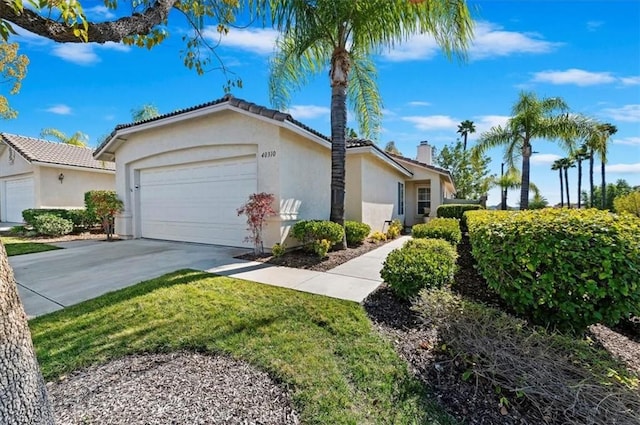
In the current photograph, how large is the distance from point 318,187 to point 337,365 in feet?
25.5

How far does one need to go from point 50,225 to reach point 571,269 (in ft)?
57.0

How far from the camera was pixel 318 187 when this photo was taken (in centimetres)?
1038

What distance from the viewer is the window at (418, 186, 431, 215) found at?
18.8m

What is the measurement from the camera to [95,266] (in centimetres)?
707

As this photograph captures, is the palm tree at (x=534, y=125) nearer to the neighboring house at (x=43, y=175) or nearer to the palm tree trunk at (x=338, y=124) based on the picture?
the palm tree trunk at (x=338, y=124)

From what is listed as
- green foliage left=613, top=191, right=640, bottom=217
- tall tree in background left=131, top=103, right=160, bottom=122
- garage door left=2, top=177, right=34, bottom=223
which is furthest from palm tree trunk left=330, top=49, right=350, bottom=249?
green foliage left=613, top=191, right=640, bottom=217

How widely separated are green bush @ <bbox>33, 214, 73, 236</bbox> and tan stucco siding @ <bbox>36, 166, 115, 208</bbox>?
391cm

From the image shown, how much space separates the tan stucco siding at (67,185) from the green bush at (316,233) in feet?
52.8

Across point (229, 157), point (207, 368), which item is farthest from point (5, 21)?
point (229, 157)

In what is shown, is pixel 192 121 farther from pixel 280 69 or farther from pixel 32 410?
pixel 32 410

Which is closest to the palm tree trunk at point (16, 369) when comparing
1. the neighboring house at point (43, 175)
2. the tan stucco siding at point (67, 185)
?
the neighboring house at point (43, 175)

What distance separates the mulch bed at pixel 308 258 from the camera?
7020mm

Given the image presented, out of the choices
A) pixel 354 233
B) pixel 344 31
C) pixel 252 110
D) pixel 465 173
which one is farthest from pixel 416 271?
pixel 465 173

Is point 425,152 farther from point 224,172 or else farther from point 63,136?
point 63,136
